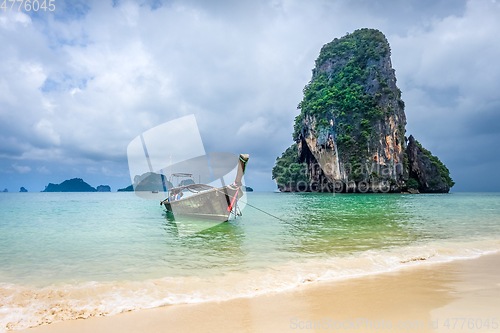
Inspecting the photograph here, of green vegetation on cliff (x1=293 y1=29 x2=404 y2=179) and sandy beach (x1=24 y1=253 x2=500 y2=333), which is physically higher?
green vegetation on cliff (x1=293 y1=29 x2=404 y2=179)

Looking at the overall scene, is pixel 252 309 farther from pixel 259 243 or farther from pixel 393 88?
pixel 393 88

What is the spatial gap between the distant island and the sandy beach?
44449 mm

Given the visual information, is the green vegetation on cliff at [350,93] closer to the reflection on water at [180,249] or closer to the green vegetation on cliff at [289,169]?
the green vegetation on cliff at [289,169]

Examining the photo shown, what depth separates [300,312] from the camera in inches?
117

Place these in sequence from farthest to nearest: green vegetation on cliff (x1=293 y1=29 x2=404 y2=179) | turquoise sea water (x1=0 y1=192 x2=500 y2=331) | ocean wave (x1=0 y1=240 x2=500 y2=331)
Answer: green vegetation on cliff (x1=293 y1=29 x2=404 y2=179) < turquoise sea water (x1=0 y1=192 x2=500 y2=331) < ocean wave (x1=0 y1=240 x2=500 y2=331)

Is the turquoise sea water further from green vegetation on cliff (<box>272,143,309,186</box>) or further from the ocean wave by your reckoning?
green vegetation on cliff (<box>272,143,309,186</box>)

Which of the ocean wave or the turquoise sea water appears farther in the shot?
the turquoise sea water

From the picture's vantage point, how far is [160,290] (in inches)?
152

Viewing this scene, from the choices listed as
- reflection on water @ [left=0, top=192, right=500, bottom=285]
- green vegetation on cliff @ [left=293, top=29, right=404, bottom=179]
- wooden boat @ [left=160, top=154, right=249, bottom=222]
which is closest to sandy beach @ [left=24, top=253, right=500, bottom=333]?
reflection on water @ [left=0, top=192, right=500, bottom=285]

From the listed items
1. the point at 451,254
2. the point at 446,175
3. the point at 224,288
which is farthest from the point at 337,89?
the point at 224,288

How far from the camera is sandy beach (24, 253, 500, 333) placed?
2.60 m

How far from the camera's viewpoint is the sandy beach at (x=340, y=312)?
8.54 feet

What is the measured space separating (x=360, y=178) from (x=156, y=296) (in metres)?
47.0

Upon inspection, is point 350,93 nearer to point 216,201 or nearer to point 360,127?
point 360,127
